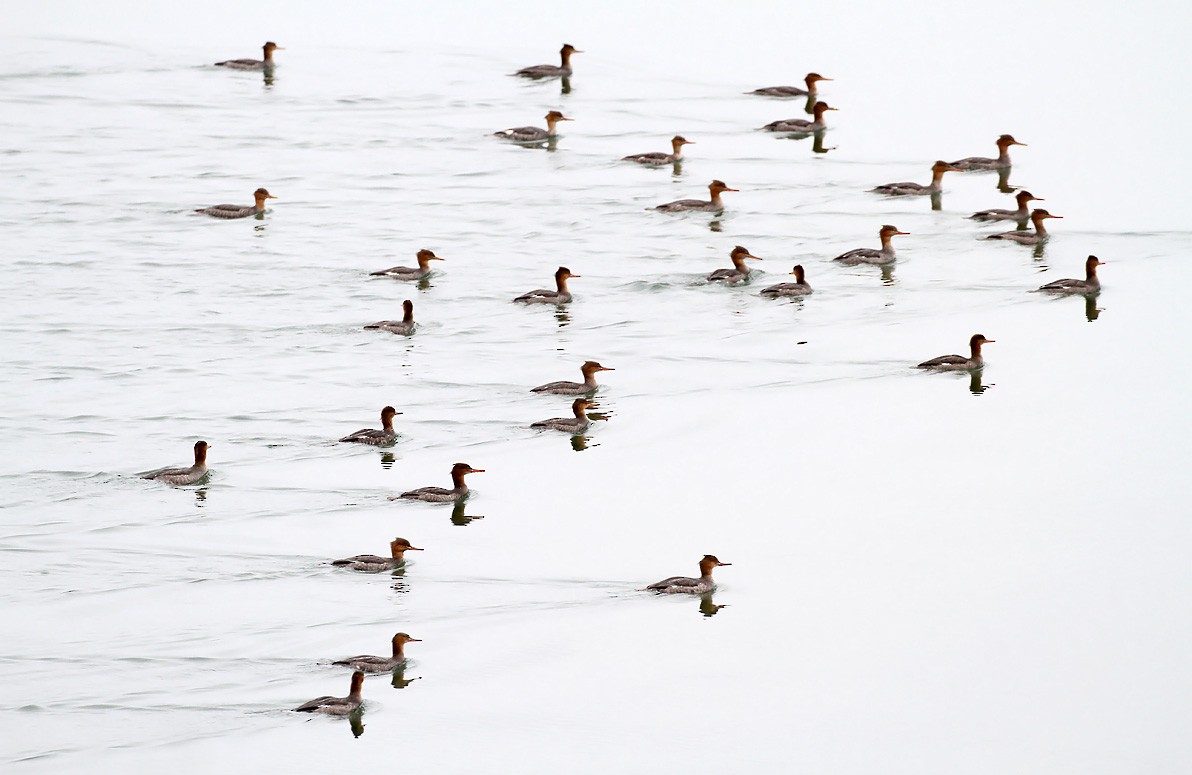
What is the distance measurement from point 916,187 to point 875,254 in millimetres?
4271

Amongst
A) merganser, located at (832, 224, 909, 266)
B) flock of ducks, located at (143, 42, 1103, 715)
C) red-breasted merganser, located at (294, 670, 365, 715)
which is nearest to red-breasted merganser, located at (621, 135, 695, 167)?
flock of ducks, located at (143, 42, 1103, 715)

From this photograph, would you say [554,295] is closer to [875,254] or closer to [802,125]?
[875,254]

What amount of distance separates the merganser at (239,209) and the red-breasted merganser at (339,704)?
64.0 ft

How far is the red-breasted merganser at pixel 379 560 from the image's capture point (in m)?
22.0

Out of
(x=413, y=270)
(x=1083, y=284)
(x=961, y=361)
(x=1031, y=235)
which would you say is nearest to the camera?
(x=961, y=361)

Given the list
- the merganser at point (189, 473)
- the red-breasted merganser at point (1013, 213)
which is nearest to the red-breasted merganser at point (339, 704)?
the merganser at point (189, 473)

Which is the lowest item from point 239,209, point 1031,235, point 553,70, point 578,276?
point 578,276

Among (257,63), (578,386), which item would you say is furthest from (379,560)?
(257,63)

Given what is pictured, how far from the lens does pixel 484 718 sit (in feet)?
62.1

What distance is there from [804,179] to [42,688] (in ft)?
77.7

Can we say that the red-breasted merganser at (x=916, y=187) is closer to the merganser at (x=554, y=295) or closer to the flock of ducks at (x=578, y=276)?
the flock of ducks at (x=578, y=276)

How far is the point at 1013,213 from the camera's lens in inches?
1476

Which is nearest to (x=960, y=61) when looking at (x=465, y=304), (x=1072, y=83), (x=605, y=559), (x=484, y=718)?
(x=1072, y=83)

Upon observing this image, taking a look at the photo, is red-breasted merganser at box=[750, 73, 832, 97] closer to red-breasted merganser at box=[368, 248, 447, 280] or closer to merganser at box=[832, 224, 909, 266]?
merganser at box=[832, 224, 909, 266]
